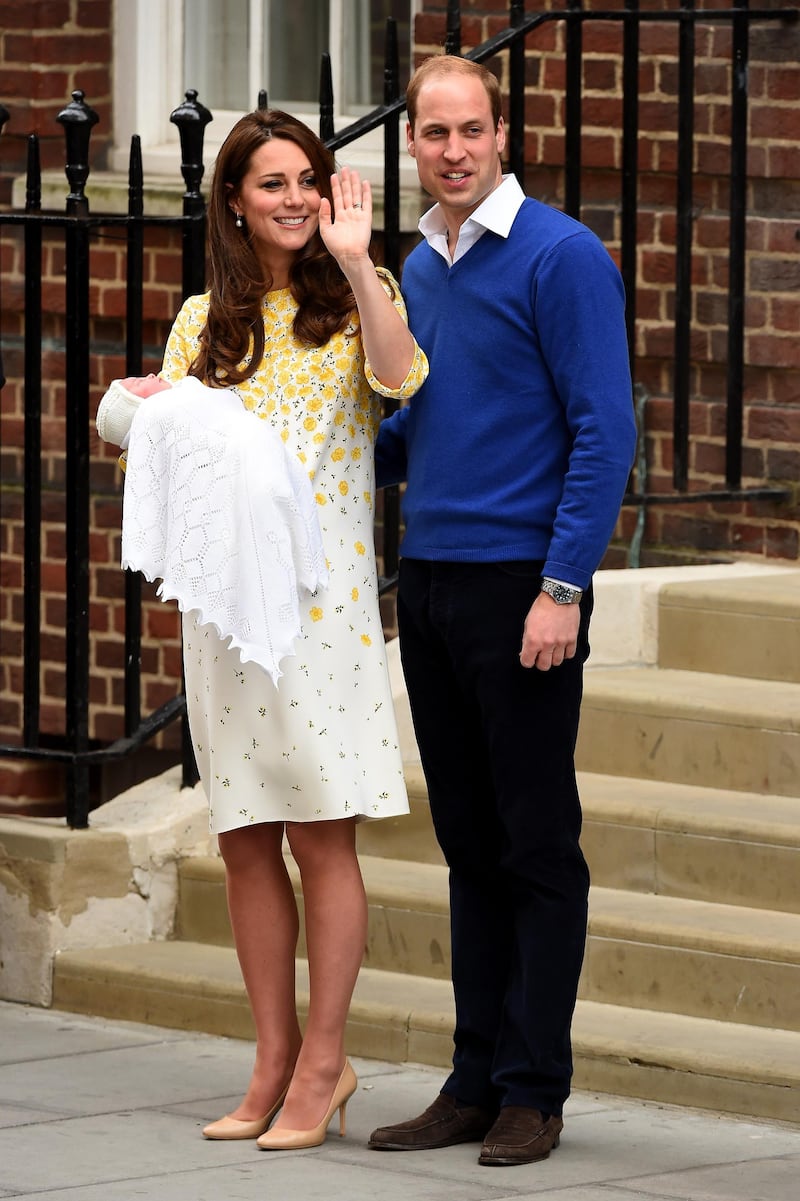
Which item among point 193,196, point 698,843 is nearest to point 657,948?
point 698,843

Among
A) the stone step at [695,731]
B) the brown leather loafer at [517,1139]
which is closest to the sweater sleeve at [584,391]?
the brown leather loafer at [517,1139]

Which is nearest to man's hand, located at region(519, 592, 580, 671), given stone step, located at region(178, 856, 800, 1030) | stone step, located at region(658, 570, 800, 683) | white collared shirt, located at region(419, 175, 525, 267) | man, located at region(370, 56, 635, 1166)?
man, located at region(370, 56, 635, 1166)

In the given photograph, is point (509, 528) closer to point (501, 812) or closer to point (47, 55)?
point (501, 812)

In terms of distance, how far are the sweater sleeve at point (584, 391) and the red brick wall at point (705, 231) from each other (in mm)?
2463

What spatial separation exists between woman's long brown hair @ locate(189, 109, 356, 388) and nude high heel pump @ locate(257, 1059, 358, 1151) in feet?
4.16

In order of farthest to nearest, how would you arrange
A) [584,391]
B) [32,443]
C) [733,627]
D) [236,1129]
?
[733,627] < [32,443] < [236,1129] < [584,391]

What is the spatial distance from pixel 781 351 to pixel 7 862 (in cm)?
245

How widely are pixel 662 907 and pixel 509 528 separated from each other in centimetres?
128

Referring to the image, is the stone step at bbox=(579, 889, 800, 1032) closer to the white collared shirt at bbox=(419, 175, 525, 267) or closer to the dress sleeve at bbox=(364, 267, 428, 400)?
the dress sleeve at bbox=(364, 267, 428, 400)

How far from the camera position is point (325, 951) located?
4250 millimetres

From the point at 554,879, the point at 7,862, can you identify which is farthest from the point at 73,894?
the point at 554,879

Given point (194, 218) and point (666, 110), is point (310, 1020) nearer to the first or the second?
point (194, 218)

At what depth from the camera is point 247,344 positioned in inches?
164

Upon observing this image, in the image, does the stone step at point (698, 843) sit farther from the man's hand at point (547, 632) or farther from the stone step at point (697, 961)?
the man's hand at point (547, 632)
